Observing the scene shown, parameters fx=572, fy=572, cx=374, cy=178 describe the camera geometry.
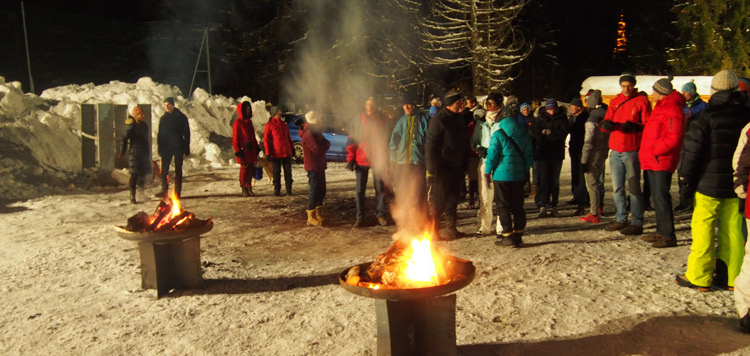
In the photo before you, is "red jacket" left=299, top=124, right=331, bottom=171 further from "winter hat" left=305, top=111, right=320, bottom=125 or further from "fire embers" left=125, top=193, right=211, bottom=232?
"fire embers" left=125, top=193, right=211, bottom=232

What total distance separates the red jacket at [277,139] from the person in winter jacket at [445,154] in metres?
4.88

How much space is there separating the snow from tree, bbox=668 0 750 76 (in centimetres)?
2278

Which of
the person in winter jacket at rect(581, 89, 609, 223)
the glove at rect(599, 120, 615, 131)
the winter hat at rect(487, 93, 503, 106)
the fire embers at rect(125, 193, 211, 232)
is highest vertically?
the winter hat at rect(487, 93, 503, 106)

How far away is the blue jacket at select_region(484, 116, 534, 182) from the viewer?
688cm

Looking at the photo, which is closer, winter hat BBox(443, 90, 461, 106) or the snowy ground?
the snowy ground

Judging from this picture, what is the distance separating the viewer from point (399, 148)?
7.83 m

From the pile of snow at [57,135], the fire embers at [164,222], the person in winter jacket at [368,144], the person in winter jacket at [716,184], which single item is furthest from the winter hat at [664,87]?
the pile of snow at [57,135]

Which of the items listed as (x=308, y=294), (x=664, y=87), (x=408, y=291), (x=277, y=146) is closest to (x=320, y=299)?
(x=308, y=294)

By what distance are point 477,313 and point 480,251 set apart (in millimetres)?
2181

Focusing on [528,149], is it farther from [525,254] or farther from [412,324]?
[412,324]

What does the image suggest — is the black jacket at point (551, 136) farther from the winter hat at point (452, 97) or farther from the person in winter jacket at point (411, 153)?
the winter hat at point (452, 97)

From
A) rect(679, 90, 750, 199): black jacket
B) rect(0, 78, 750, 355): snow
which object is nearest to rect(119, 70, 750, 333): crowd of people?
rect(679, 90, 750, 199): black jacket

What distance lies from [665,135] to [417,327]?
13.9ft

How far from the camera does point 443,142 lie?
24.0 ft
